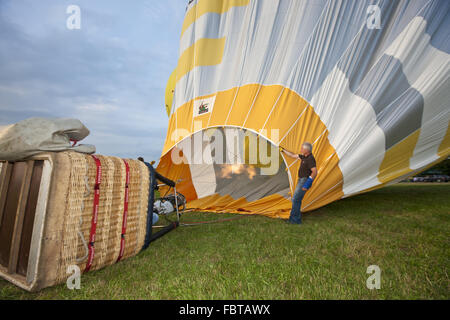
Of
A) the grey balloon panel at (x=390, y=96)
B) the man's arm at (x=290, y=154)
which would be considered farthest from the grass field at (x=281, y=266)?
the grey balloon panel at (x=390, y=96)

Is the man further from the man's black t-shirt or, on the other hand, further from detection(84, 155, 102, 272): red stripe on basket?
detection(84, 155, 102, 272): red stripe on basket

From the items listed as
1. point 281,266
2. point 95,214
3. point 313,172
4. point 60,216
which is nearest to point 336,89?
point 313,172

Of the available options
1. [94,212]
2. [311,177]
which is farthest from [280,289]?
[311,177]

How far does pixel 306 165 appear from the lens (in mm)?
3805

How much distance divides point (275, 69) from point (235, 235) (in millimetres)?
3148

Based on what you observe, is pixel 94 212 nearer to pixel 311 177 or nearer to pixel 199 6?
pixel 311 177

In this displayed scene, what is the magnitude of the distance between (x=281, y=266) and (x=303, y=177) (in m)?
2.10

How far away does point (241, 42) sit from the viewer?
4.78 metres

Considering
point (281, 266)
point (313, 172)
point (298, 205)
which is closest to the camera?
point (281, 266)

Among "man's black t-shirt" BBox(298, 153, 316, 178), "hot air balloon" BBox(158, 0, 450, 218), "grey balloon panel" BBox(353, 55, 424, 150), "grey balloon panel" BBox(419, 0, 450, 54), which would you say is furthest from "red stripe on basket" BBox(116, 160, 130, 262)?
"grey balloon panel" BBox(419, 0, 450, 54)

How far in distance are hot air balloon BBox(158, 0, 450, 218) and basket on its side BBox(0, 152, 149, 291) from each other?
109 inches

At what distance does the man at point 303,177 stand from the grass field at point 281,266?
1.22ft

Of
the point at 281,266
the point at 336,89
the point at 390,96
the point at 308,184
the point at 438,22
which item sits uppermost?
the point at 438,22

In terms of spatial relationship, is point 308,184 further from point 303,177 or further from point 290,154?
point 290,154
